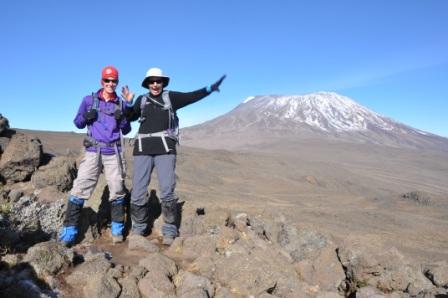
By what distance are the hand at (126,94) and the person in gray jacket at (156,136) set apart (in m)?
0.09

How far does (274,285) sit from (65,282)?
1936mm

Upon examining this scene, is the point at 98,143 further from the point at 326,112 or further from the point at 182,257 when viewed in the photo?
the point at 326,112

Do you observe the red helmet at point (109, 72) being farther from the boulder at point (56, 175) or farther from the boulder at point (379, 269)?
the boulder at point (379, 269)

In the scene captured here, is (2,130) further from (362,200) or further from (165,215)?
(362,200)

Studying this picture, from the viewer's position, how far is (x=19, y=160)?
6688mm

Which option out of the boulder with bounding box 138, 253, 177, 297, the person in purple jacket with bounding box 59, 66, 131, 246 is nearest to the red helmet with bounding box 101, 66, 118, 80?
the person in purple jacket with bounding box 59, 66, 131, 246

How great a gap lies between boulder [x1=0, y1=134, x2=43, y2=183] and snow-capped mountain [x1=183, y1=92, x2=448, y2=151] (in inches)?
2345

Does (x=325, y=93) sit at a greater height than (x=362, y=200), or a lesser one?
greater

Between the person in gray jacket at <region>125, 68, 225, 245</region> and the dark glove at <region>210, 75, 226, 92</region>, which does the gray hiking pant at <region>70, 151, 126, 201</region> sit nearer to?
the person in gray jacket at <region>125, 68, 225, 245</region>

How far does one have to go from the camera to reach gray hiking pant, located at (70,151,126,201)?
522 centimetres

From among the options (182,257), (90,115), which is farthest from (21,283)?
(90,115)

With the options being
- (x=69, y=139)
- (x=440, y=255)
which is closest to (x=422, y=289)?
(x=440, y=255)

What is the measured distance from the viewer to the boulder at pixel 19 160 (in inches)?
262

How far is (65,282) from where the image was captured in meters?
4.12
